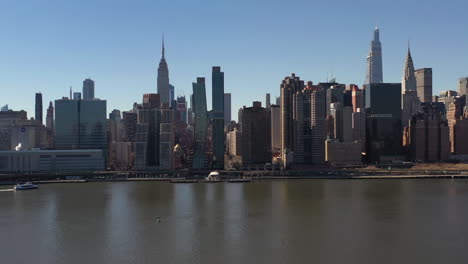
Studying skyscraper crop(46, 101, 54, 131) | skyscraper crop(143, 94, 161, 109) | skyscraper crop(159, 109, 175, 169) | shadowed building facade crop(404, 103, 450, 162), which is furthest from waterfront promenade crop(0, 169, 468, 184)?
skyscraper crop(46, 101, 54, 131)

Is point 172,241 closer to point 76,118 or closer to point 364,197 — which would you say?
point 364,197

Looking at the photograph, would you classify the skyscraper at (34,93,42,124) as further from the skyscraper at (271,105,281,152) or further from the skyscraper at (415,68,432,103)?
the skyscraper at (415,68,432,103)

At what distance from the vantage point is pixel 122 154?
132m

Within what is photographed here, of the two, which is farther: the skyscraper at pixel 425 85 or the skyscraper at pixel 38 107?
the skyscraper at pixel 425 85

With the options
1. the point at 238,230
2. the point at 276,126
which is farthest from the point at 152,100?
the point at 238,230

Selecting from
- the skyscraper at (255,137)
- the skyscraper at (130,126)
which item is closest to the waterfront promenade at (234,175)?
the skyscraper at (255,137)

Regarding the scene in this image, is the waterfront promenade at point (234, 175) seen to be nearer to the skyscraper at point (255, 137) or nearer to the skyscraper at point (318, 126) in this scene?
the skyscraper at point (318, 126)

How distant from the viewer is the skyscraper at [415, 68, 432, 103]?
183 metres

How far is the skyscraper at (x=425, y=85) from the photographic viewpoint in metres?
183

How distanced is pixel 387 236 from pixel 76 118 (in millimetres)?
100519

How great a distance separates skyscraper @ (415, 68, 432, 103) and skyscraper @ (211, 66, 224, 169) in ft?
263

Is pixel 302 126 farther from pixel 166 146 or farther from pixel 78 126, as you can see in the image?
pixel 78 126

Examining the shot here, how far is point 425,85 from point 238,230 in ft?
539

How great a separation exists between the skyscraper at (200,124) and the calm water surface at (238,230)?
201 ft
